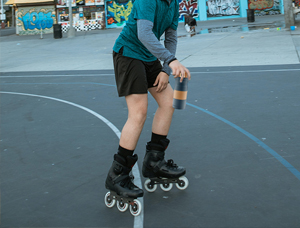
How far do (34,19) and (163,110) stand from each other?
3843 cm

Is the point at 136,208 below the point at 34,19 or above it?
below

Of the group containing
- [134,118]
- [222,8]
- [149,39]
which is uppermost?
[222,8]

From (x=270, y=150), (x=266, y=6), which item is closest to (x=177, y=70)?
(x=270, y=150)

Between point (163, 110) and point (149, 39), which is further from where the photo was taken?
point (163, 110)

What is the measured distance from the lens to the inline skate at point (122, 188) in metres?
3.37

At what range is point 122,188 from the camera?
3.42 m

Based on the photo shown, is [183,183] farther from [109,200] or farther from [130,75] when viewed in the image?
[130,75]

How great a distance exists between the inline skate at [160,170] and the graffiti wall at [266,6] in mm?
38944

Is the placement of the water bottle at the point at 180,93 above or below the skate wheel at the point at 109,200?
above

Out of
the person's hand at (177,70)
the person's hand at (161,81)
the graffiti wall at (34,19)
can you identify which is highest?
the graffiti wall at (34,19)

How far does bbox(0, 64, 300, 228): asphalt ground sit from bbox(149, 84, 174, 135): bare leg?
0.61 metres

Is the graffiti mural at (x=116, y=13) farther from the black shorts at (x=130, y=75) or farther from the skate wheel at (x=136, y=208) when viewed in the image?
the skate wheel at (x=136, y=208)

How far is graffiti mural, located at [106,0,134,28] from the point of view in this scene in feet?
130

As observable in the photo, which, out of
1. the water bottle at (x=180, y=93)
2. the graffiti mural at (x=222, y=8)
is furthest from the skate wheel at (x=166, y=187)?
the graffiti mural at (x=222, y=8)
